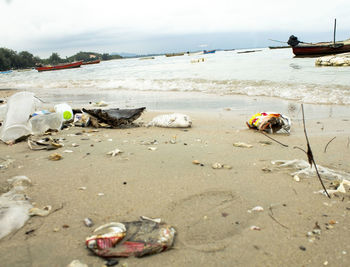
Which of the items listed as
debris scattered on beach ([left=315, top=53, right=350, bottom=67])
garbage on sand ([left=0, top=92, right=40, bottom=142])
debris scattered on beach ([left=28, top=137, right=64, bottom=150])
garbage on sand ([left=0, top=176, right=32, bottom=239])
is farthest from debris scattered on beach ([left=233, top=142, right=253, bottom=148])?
debris scattered on beach ([left=315, top=53, right=350, bottom=67])

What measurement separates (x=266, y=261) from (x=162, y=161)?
5.36 ft

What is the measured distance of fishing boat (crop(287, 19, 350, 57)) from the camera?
25281mm

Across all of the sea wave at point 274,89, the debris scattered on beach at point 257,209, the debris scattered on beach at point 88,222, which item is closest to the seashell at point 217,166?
the debris scattered on beach at point 257,209

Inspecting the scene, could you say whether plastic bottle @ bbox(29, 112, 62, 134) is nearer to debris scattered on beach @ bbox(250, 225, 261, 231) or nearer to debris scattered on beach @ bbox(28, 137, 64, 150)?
debris scattered on beach @ bbox(28, 137, 64, 150)

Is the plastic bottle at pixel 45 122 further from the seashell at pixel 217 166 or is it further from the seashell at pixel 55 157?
the seashell at pixel 217 166

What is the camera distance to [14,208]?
5.90 ft

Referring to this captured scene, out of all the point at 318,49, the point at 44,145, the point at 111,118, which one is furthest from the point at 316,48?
the point at 44,145

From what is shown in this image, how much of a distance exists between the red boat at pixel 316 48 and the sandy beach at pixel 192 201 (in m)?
26.9

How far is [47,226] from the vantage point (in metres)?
1.68

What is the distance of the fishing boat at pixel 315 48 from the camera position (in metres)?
25.3

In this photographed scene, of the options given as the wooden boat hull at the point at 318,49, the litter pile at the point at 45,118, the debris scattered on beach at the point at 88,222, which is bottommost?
the debris scattered on beach at the point at 88,222

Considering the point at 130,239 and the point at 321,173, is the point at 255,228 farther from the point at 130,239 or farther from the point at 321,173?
the point at 321,173

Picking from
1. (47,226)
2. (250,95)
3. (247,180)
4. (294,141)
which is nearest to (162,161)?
(247,180)

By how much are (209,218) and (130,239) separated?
22.4 inches
